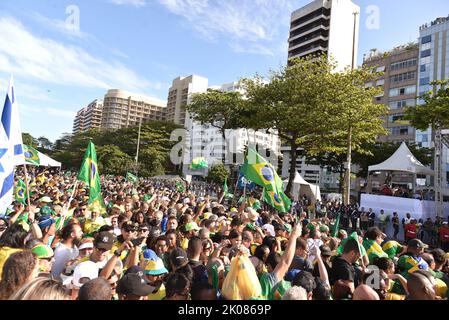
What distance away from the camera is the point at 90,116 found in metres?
159

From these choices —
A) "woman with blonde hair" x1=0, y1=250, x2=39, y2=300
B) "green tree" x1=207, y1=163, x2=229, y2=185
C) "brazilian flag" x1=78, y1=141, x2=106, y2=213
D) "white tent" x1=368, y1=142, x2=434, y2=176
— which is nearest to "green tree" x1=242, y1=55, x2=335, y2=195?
"white tent" x1=368, y1=142, x2=434, y2=176

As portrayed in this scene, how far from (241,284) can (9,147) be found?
16.2 feet

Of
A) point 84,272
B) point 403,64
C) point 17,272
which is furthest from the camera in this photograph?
point 403,64

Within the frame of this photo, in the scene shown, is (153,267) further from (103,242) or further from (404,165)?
(404,165)

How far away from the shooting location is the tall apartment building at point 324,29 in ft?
217

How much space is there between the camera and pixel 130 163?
1901 inches

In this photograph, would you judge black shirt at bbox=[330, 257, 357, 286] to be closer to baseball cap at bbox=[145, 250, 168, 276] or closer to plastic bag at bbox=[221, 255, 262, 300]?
plastic bag at bbox=[221, 255, 262, 300]

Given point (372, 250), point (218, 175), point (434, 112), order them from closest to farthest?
point (372, 250)
point (434, 112)
point (218, 175)

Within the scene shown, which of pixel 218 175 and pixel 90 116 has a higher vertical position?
pixel 90 116

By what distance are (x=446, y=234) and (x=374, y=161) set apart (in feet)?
99.0

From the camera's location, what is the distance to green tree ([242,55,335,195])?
65.5 ft

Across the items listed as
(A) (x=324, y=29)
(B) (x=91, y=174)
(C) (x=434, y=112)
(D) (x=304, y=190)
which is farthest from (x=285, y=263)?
(A) (x=324, y=29)

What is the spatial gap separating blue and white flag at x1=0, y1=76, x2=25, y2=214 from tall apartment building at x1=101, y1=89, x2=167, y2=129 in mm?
128953
